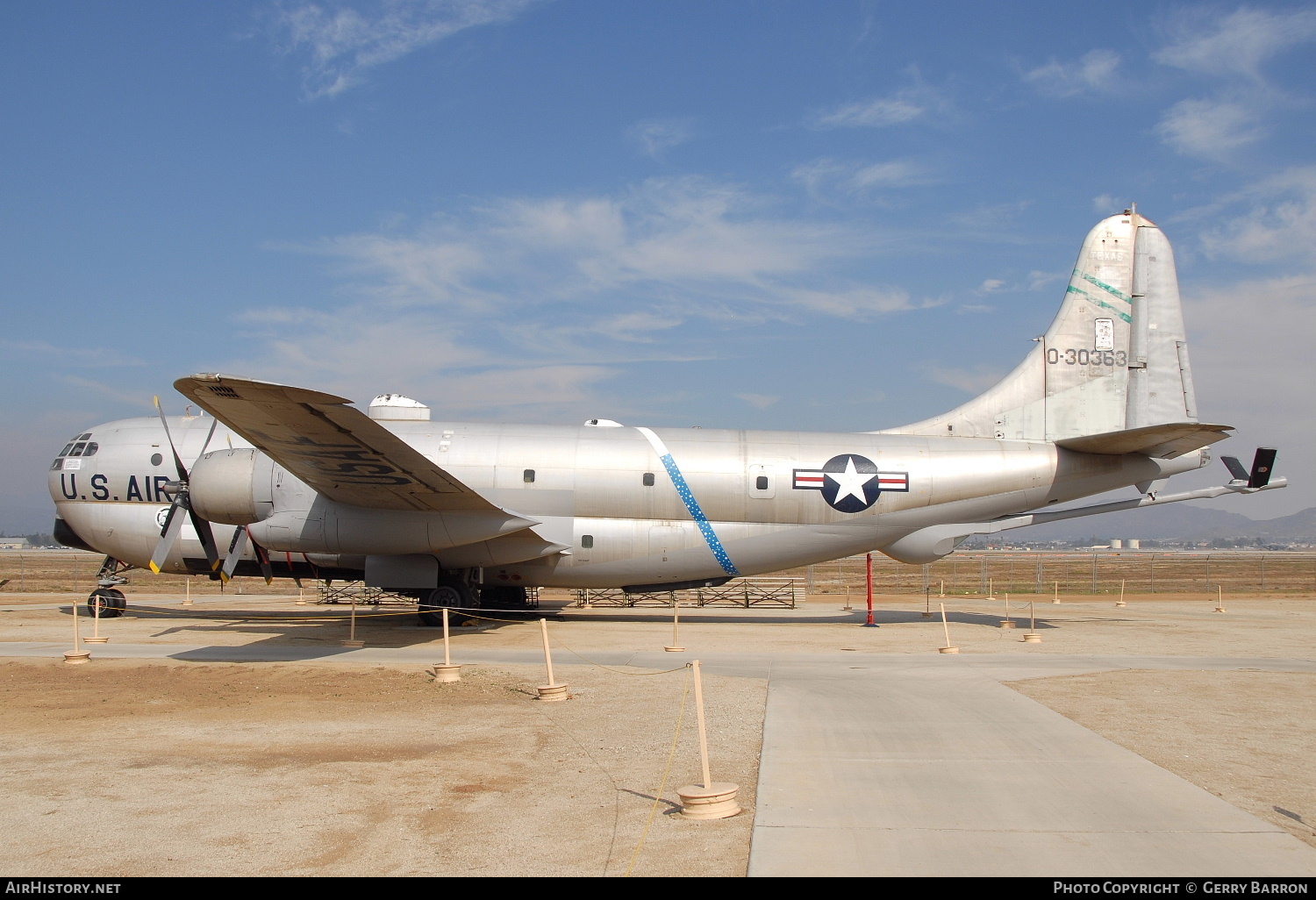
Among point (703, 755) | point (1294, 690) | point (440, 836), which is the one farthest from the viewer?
point (1294, 690)

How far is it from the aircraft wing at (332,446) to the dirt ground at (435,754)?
3.11 m

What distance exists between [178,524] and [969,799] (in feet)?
62.0

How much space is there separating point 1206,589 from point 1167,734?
3781cm

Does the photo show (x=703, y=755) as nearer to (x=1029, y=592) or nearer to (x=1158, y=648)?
(x=1158, y=648)

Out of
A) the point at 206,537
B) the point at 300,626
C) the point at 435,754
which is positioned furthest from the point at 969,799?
the point at 206,537

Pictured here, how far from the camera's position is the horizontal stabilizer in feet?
60.7

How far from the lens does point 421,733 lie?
1011 cm

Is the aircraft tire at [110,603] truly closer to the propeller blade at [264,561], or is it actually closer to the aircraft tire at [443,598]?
the propeller blade at [264,561]

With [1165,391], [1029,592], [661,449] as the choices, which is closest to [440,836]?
[661,449]

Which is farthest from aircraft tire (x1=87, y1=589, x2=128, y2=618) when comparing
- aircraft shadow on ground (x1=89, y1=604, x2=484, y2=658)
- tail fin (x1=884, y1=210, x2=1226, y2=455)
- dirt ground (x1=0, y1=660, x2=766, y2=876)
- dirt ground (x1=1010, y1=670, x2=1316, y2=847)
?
dirt ground (x1=1010, y1=670, x2=1316, y2=847)

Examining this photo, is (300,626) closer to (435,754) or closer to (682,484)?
(682,484)

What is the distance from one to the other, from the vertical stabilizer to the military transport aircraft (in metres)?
0.04

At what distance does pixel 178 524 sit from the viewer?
20.3 meters

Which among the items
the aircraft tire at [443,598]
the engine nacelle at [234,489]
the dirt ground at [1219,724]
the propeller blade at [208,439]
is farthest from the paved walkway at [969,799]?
the propeller blade at [208,439]
